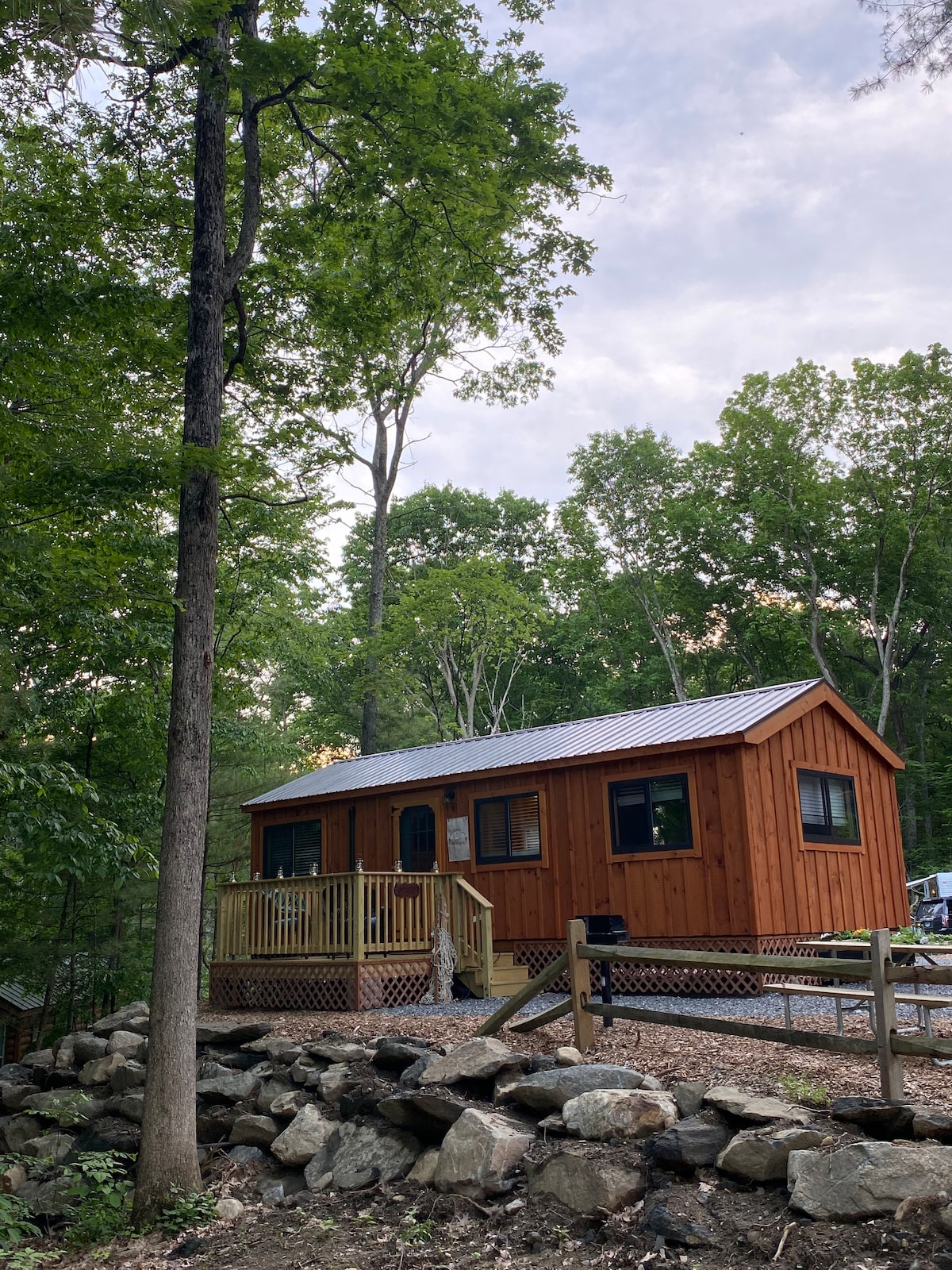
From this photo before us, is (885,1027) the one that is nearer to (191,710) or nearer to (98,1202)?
(191,710)

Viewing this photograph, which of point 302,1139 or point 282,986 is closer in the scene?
point 302,1139

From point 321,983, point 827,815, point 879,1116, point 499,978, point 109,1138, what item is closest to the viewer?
point 879,1116

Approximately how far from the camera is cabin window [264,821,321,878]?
54.5 ft

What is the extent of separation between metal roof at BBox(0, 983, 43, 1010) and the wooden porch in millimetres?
7402

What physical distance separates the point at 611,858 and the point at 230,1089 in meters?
5.84

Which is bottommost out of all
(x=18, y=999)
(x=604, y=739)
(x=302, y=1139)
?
(x=18, y=999)

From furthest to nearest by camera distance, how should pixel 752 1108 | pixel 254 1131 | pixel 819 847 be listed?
pixel 819 847 < pixel 254 1131 < pixel 752 1108

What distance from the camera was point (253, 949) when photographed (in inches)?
501

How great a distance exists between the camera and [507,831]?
1410 cm

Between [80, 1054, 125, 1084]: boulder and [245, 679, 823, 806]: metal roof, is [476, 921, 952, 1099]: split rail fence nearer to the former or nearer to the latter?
[80, 1054, 125, 1084]: boulder

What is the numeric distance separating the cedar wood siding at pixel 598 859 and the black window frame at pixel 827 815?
143 cm

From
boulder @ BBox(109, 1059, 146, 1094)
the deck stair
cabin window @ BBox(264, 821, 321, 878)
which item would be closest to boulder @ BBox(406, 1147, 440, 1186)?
boulder @ BBox(109, 1059, 146, 1094)

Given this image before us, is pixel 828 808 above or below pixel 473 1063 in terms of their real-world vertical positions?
above

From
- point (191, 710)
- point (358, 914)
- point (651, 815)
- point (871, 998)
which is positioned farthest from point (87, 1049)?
point (871, 998)
